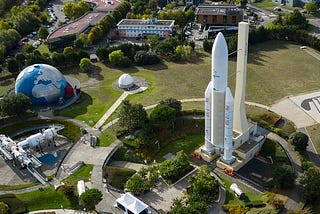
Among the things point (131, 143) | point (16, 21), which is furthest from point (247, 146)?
point (16, 21)

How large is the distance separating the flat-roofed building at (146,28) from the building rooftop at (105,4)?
23.4 m

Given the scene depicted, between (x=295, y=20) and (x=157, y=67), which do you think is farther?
(x=295, y=20)

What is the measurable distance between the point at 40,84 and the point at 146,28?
192ft

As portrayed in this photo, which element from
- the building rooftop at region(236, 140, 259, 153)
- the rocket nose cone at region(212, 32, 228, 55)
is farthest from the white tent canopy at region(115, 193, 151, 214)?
the rocket nose cone at region(212, 32, 228, 55)

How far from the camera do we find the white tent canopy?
63312 mm

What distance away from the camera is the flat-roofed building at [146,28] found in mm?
144000

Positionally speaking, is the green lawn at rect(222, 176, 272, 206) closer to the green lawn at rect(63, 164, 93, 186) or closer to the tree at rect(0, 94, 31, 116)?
the green lawn at rect(63, 164, 93, 186)

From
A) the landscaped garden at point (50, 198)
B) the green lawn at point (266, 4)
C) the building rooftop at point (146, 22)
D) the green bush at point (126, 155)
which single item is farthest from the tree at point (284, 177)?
the green lawn at point (266, 4)

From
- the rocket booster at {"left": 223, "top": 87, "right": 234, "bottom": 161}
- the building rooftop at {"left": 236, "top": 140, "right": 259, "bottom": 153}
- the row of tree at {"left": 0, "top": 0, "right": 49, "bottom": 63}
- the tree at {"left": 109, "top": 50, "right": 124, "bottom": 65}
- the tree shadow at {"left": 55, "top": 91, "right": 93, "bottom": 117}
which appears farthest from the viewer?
the row of tree at {"left": 0, "top": 0, "right": 49, "bottom": 63}

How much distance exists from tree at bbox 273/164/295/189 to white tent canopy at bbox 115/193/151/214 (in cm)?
2392

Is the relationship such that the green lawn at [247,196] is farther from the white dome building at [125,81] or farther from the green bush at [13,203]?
the white dome building at [125,81]

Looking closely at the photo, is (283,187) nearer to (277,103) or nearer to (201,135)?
(201,135)

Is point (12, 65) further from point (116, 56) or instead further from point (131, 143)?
point (131, 143)

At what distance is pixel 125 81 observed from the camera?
10700 centimetres
